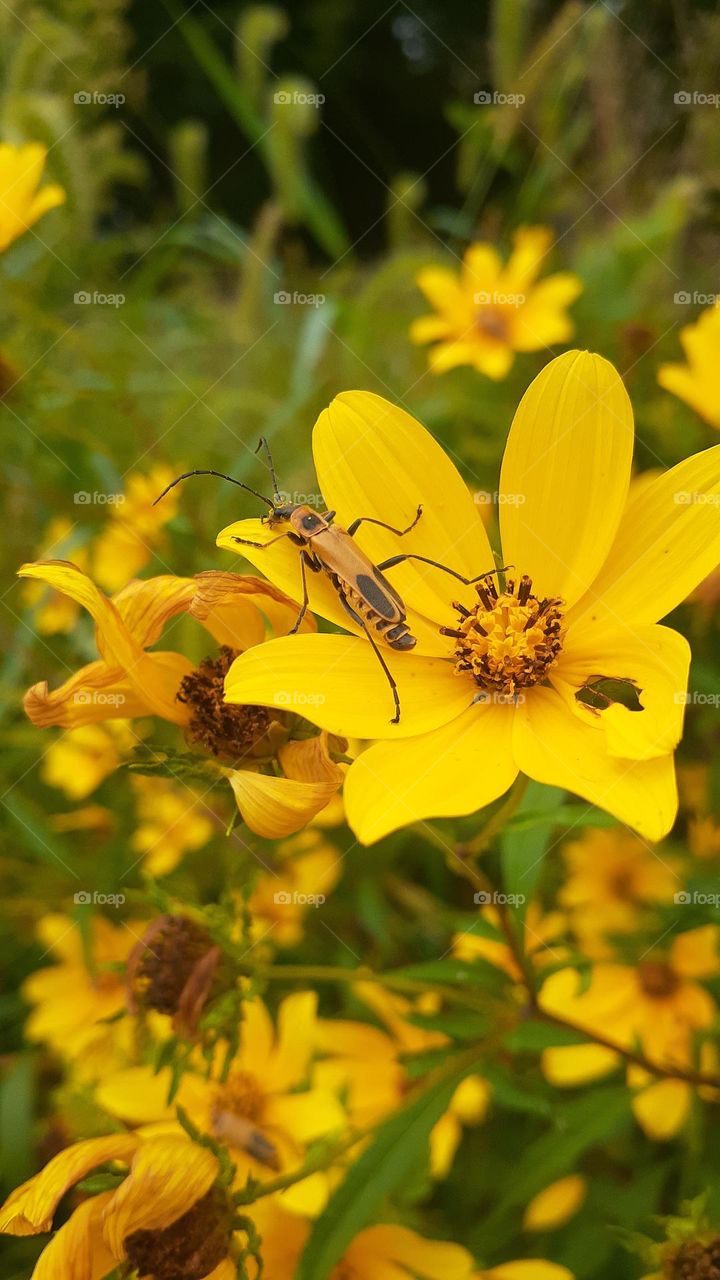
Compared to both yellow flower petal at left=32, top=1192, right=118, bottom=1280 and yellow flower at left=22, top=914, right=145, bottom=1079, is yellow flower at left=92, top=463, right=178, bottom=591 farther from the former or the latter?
yellow flower petal at left=32, top=1192, right=118, bottom=1280

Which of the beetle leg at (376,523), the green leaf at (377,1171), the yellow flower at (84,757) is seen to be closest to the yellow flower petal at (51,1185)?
the green leaf at (377,1171)

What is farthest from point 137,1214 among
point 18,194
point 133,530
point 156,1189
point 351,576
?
point 18,194

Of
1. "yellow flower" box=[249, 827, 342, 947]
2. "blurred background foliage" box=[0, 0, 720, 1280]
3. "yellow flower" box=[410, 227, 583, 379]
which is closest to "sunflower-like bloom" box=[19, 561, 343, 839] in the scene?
"blurred background foliage" box=[0, 0, 720, 1280]

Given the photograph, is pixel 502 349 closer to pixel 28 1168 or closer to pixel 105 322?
pixel 105 322

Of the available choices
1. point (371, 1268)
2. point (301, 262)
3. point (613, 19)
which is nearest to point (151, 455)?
point (301, 262)

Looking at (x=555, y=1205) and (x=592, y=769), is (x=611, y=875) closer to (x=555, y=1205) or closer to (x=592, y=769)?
(x=555, y=1205)

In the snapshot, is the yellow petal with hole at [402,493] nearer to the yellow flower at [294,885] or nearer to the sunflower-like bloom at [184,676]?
the sunflower-like bloom at [184,676]
